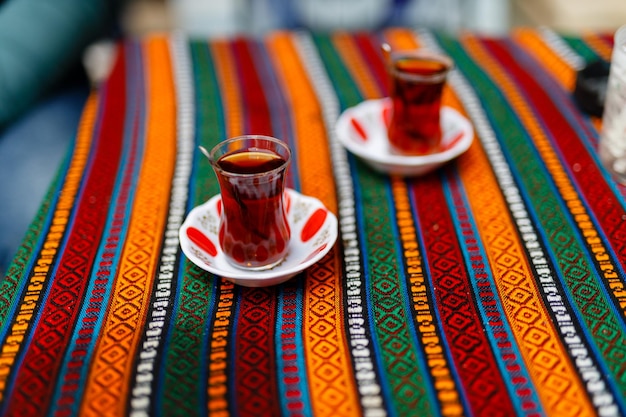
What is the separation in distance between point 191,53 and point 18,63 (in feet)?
1.03

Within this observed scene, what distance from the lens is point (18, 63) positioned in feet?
3.86

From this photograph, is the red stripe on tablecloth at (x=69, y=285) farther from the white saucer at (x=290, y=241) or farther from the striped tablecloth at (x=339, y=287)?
the white saucer at (x=290, y=241)

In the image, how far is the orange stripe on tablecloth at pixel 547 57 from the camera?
110 centimetres

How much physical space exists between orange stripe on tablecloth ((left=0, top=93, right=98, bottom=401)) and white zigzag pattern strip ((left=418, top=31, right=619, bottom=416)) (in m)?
0.50

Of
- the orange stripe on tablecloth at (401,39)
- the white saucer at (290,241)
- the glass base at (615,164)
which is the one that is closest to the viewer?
the white saucer at (290,241)

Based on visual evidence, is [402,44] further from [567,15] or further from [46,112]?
[567,15]

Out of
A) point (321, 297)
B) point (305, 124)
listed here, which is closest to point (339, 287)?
point (321, 297)

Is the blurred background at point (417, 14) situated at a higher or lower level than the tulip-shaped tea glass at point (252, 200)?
lower

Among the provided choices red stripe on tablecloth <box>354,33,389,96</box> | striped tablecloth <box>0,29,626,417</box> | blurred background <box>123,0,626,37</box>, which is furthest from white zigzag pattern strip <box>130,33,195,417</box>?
blurred background <box>123,0,626,37</box>

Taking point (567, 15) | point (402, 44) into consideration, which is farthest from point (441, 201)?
point (567, 15)

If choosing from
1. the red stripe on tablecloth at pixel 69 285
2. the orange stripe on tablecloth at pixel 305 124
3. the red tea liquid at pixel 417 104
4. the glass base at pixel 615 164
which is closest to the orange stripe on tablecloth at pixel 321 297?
the orange stripe on tablecloth at pixel 305 124

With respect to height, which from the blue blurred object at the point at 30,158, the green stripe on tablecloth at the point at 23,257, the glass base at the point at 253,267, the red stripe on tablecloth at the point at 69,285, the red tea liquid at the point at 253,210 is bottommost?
the blue blurred object at the point at 30,158

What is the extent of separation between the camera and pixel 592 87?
0.98 meters

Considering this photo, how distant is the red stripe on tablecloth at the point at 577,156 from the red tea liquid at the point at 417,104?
0.19 m
